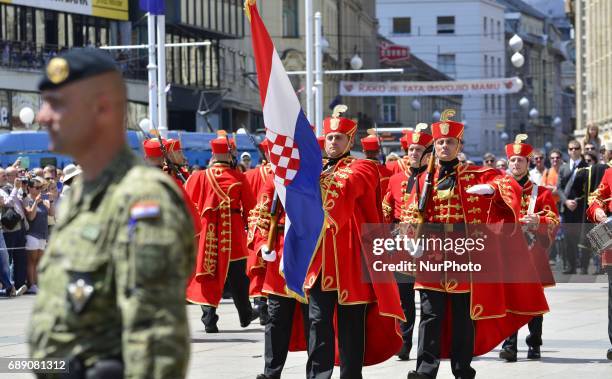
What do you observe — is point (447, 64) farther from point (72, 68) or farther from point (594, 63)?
point (72, 68)

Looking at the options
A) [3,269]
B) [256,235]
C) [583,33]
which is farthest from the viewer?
[583,33]

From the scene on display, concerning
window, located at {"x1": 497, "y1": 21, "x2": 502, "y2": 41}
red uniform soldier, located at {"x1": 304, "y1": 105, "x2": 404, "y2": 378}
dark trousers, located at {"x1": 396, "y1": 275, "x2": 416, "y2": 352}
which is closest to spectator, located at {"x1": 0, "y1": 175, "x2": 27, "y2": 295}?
dark trousers, located at {"x1": 396, "y1": 275, "x2": 416, "y2": 352}

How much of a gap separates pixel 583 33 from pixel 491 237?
70.5m

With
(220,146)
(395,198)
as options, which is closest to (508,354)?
(395,198)

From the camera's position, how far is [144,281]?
3.62m

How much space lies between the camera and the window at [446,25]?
127 metres

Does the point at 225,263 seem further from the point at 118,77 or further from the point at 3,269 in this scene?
the point at 118,77

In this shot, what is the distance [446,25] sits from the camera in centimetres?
12725

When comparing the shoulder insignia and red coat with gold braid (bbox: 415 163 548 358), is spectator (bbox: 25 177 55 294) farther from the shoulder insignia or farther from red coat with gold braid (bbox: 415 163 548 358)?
the shoulder insignia

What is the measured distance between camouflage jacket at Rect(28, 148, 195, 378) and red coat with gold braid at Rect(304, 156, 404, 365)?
5.36 metres

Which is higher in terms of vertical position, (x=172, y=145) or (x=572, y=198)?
(x=172, y=145)

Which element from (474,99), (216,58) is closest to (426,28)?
(474,99)

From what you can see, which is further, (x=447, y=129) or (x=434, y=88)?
(x=434, y=88)

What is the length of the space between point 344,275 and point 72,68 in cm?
556
